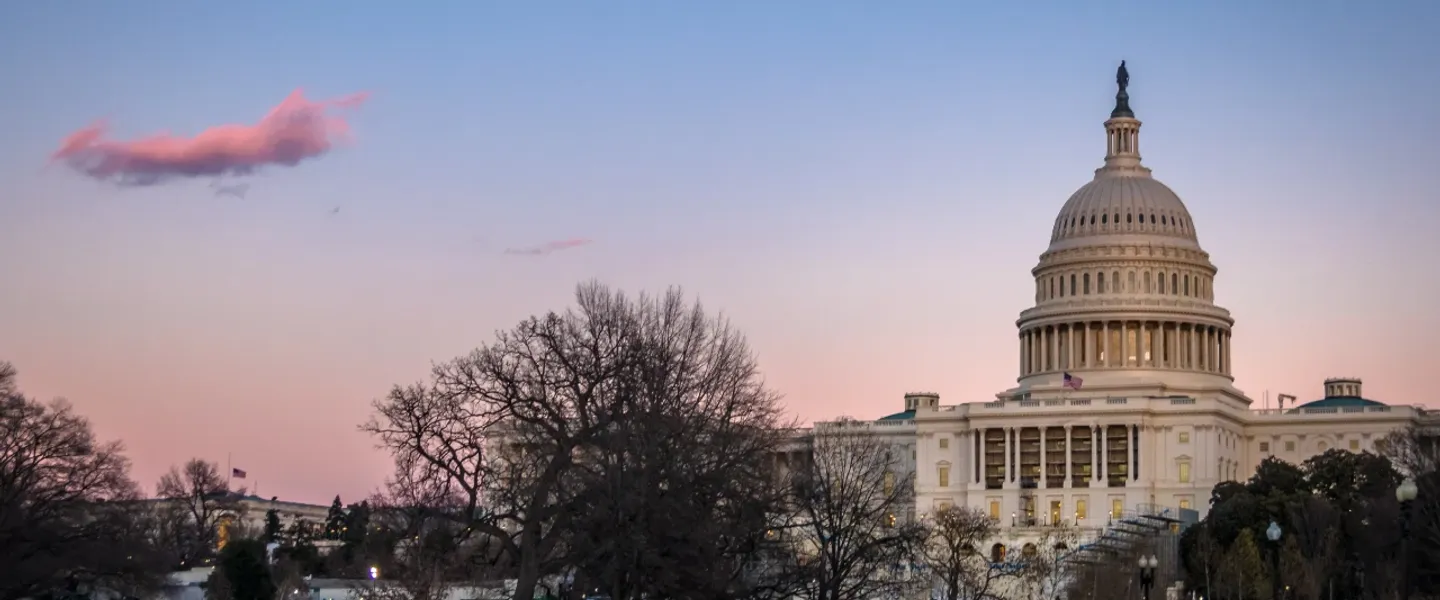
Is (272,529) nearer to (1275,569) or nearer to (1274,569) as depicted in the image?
(1275,569)

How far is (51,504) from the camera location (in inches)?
3556

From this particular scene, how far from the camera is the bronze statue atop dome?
619 ft

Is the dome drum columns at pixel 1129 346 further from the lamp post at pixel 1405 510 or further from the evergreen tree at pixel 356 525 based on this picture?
the lamp post at pixel 1405 510

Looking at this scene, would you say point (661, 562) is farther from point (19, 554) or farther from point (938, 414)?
point (938, 414)

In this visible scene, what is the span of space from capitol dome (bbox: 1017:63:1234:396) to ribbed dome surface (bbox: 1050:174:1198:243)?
0.07 m

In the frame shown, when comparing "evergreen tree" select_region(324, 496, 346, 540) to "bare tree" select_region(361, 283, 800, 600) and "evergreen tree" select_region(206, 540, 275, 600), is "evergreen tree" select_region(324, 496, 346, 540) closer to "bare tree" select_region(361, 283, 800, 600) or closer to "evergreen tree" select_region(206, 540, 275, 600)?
"evergreen tree" select_region(206, 540, 275, 600)

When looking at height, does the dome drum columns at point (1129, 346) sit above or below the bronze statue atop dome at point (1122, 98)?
below

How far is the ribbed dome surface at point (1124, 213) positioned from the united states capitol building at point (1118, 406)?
10cm

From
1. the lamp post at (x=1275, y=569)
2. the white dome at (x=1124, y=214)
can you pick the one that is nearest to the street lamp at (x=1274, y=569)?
the lamp post at (x=1275, y=569)

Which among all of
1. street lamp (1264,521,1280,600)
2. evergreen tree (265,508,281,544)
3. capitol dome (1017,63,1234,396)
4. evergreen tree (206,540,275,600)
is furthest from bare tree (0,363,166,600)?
capitol dome (1017,63,1234,396)

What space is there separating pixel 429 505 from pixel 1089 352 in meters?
109

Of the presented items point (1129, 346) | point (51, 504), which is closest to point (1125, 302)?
point (1129, 346)

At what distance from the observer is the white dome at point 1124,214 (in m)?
182

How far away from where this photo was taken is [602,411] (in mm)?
73000
